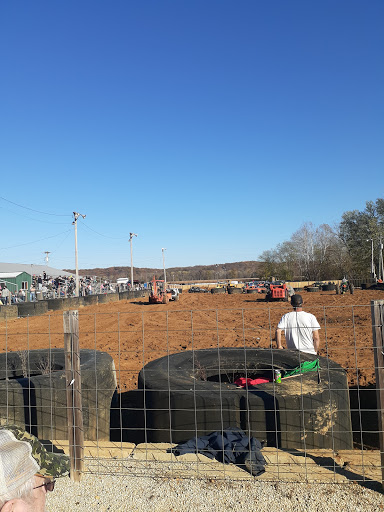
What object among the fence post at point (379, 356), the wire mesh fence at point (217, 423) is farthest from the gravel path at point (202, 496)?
the fence post at point (379, 356)

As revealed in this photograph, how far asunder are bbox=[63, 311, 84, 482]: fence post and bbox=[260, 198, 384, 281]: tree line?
67062mm

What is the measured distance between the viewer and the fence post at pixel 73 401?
4172 millimetres

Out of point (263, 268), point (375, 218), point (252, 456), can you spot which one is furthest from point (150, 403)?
point (263, 268)

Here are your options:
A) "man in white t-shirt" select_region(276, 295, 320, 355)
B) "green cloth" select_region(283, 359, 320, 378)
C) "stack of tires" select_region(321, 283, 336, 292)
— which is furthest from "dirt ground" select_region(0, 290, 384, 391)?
"stack of tires" select_region(321, 283, 336, 292)

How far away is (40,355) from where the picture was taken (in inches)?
285

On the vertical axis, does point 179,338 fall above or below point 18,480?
below

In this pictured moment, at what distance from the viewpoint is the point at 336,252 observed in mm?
77812

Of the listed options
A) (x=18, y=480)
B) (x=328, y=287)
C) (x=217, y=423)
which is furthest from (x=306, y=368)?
(x=328, y=287)

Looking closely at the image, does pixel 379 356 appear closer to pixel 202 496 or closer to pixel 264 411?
pixel 264 411

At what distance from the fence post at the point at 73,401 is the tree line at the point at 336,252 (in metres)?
67.1

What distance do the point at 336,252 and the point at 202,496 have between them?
258ft

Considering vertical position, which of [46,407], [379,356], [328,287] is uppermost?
[379,356]

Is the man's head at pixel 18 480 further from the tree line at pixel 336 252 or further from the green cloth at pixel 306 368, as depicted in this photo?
the tree line at pixel 336 252

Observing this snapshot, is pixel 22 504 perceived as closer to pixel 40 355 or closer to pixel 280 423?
pixel 280 423
